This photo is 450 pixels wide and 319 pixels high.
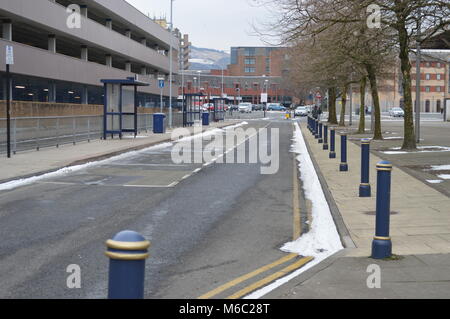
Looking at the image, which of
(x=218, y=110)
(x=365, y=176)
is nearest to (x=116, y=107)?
(x=365, y=176)

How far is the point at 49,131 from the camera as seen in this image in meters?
24.5

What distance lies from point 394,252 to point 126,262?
511 centimetres

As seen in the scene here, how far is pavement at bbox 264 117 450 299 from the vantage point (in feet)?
20.2

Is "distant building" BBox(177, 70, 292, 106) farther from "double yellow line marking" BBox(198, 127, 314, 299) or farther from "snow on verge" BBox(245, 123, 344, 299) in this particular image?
"double yellow line marking" BBox(198, 127, 314, 299)

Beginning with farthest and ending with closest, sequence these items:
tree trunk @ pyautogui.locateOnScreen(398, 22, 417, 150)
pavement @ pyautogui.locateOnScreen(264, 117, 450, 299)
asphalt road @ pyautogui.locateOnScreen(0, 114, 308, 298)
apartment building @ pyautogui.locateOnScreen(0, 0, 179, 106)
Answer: apartment building @ pyautogui.locateOnScreen(0, 0, 179, 106), tree trunk @ pyautogui.locateOnScreen(398, 22, 417, 150), asphalt road @ pyautogui.locateOnScreen(0, 114, 308, 298), pavement @ pyautogui.locateOnScreen(264, 117, 450, 299)

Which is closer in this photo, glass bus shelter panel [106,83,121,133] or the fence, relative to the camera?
the fence

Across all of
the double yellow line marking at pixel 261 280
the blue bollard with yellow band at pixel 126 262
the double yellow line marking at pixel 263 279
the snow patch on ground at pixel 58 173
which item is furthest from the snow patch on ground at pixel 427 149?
the blue bollard with yellow band at pixel 126 262

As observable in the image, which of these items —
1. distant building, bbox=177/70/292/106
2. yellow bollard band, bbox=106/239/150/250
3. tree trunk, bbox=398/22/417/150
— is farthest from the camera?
distant building, bbox=177/70/292/106

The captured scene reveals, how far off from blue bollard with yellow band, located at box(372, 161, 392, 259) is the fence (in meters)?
16.3

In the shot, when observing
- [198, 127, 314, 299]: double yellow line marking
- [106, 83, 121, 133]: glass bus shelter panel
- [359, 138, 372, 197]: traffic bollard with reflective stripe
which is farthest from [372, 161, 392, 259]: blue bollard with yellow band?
[106, 83, 121, 133]: glass bus shelter panel

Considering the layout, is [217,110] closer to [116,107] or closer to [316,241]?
[116,107]
